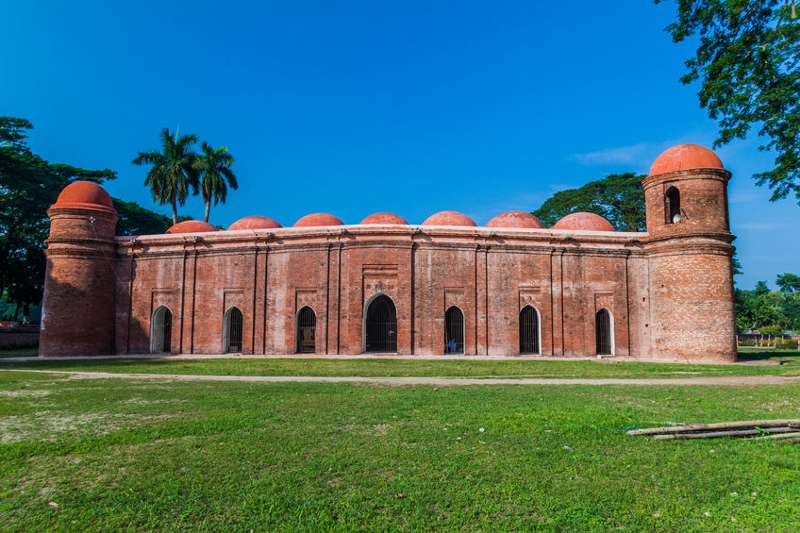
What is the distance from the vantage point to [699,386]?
1139cm

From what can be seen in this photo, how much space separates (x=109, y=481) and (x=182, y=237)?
20.1 meters

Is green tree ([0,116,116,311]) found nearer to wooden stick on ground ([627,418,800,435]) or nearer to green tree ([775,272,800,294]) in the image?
wooden stick on ground ([627,418,800,435])

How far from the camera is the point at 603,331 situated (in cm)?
2194

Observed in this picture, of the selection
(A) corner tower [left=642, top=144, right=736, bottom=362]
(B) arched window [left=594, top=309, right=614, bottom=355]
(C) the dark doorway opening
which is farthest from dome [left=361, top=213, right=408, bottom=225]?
(A) corner tower [left=642, top=144, right=736, bottom=362]

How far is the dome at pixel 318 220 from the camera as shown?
25.6 metres

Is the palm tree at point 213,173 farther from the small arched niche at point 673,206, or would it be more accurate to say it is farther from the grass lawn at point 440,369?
the small arched niche at point 673,206

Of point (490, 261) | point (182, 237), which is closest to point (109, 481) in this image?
point (490, 261)

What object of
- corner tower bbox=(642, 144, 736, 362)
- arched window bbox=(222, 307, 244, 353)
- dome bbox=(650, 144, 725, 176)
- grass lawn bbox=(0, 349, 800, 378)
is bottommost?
grass lawn bbox=(0, 349, 800, 378)

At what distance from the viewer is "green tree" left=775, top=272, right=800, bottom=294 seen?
277 feet

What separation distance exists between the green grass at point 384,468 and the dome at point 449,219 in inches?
669

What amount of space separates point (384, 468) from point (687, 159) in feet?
69.6

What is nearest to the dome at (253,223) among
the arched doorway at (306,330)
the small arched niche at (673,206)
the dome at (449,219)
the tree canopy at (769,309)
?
the arched doorway at (306,330)

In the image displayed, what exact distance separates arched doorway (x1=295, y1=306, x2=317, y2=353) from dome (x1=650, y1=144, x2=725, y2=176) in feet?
55.4

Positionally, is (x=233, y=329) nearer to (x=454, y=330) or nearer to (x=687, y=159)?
(x=454, y=330)
